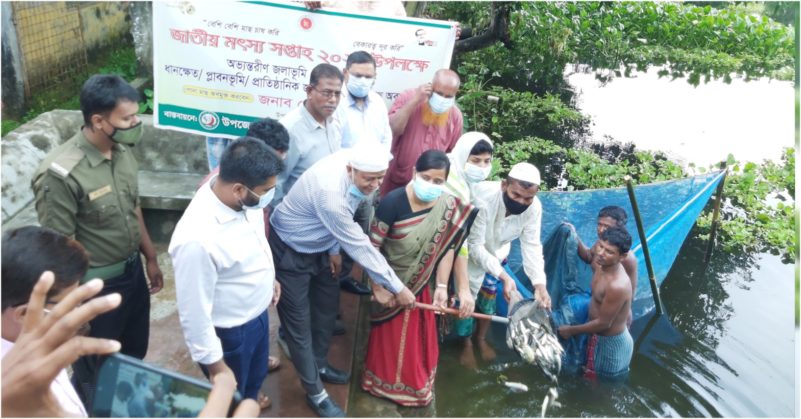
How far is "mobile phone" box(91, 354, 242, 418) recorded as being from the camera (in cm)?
140

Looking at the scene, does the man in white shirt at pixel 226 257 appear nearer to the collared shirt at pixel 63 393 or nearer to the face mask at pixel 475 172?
the collared shirt at pixel 63 393

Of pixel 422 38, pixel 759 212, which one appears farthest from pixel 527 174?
pixel 759 212

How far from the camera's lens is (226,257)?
214cm

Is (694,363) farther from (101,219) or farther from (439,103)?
(101,219)

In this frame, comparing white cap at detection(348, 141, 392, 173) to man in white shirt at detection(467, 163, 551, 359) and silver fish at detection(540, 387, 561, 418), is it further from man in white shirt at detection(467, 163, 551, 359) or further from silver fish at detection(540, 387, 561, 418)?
silver fish at detection(540, 387, 561, 418)

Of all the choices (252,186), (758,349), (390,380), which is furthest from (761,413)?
(252,186)

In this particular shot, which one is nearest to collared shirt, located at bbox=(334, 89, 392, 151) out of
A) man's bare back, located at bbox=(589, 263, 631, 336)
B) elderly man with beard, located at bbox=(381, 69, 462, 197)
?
elderly man with beard, located at bbox=(381, 69, 462, 197)

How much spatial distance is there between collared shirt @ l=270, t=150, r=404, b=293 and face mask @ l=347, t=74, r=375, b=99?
0.94 m

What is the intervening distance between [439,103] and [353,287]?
1.34 meters

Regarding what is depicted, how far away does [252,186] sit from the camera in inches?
85.0

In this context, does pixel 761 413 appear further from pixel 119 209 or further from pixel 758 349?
pixel 119 209

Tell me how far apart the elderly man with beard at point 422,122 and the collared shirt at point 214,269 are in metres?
1.79

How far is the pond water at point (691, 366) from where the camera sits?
3.88 m

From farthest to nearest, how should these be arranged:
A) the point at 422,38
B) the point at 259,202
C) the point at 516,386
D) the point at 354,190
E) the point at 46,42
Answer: the point at 46,42
the point at 422,38
the point at 516,386
the point at 354,190
the point at 259,202
